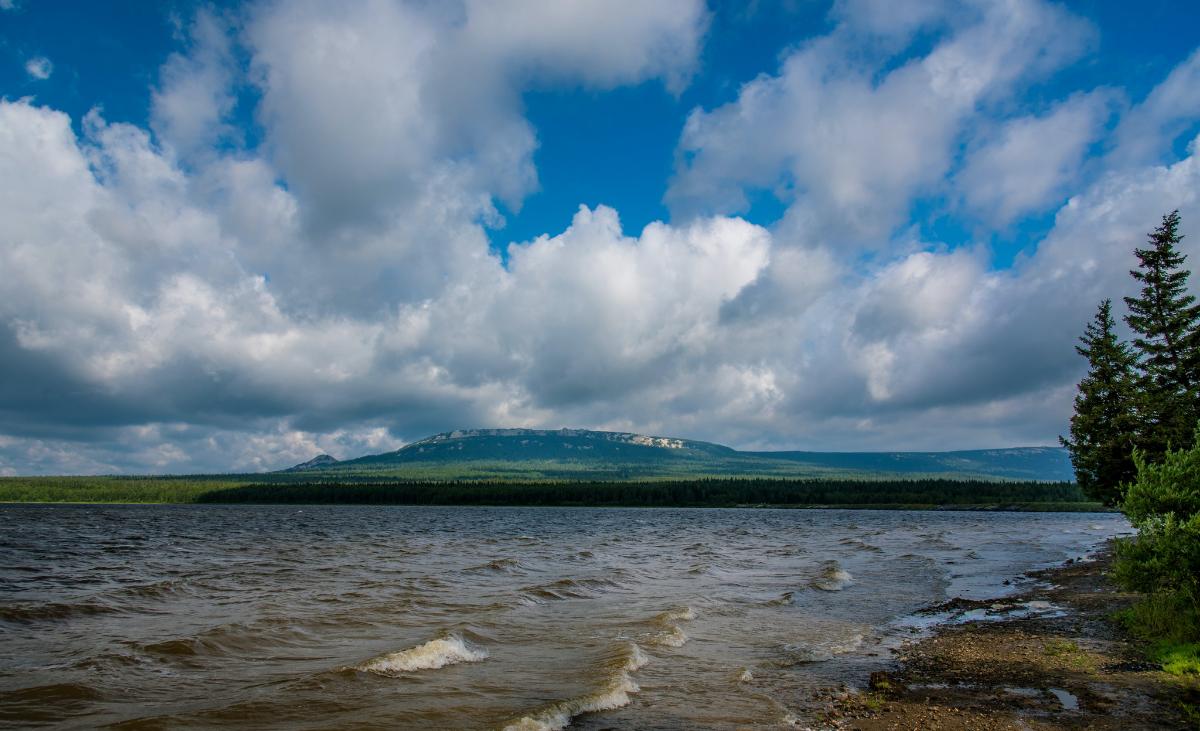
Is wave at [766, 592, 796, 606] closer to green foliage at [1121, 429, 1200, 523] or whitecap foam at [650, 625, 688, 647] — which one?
whitecap foam at [650, 625, 688, 647]

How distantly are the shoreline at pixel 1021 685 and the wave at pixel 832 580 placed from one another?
13.5 m

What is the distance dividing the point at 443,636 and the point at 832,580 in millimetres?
27569

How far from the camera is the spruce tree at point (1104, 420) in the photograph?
142 ft

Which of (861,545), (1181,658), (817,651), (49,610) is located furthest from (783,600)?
(861,545)

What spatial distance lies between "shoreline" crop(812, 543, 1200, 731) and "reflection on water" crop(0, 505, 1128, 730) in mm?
1569

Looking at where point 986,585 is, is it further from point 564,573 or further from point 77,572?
point 77,572

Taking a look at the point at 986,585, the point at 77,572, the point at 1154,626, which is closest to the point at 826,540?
the point at 986,585

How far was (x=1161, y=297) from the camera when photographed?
41.8 m

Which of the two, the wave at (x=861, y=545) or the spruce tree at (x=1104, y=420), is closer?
the spruce tree at (x=1104, y=420)

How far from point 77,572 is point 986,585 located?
56.4m

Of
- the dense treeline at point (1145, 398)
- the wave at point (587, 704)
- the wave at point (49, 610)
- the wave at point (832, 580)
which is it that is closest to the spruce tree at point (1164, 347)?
the dense treeline at point (1145, 398)

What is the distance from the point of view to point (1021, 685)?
16.7 m

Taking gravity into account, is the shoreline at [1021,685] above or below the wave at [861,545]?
above

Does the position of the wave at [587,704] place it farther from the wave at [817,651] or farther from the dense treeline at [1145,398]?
the dense treeline at [1145,398]
